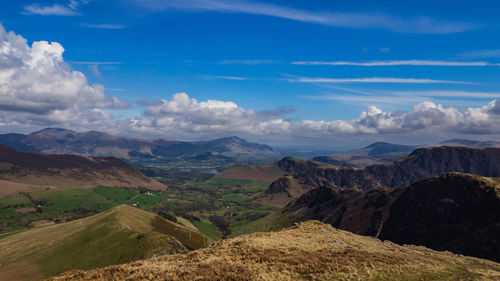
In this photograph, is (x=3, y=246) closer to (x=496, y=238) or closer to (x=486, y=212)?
(x=496, y=238)

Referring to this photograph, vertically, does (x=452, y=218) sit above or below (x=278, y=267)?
below

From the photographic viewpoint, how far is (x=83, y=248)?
401 ft

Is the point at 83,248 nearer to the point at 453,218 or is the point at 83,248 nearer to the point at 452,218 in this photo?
the point at 452,218

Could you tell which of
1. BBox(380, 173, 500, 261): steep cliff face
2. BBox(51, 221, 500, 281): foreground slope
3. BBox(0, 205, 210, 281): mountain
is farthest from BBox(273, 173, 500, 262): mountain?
BBox(0, 205, 210, 281): mountain

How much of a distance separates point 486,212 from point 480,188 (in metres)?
23.6

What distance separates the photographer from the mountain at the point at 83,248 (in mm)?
107438

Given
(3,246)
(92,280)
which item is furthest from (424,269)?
(3,246)

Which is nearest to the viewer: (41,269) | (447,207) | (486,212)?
(41,269)

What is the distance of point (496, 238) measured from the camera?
11400cm

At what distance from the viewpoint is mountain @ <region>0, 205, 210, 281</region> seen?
4230 inches

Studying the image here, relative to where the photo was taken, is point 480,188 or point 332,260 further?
point 480,188

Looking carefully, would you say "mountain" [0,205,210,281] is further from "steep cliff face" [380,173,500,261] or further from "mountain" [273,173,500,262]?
"mountain" [273,173,500,262]

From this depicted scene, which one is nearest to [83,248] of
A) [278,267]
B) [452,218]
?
[278,267]

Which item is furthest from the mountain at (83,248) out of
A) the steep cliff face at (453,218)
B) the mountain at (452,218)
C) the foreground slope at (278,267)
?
the mountain at (452,218)
